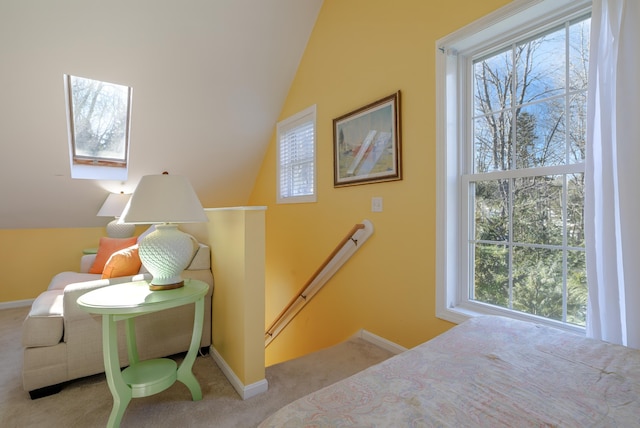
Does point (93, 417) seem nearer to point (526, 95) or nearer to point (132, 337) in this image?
point (132, 337)

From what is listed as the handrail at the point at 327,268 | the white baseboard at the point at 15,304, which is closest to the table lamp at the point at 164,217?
the handrail at the point at 327,268

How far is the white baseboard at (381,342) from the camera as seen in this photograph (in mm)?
2111

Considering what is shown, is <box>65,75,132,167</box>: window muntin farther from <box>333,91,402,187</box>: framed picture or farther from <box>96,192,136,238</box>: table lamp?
<box>333,91,402,187</box>: framed picture

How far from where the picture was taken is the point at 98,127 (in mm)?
3207

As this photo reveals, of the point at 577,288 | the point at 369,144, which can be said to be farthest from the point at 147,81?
the point at 577,288

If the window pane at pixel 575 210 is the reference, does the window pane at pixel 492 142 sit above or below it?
above

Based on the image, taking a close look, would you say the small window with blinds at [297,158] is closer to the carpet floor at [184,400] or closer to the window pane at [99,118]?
the carpet floor at [184,400]

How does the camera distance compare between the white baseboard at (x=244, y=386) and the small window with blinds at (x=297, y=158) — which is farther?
the small window with blinds at (x=297, y=158)

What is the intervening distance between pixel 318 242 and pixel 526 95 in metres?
1.96

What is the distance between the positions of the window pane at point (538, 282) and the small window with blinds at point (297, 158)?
1830mm

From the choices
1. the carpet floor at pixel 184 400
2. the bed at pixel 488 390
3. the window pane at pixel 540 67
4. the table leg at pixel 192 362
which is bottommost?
the carpet floor at pixel 184 400

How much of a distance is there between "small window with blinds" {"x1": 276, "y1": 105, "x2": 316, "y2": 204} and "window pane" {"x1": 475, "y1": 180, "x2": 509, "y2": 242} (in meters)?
1.55

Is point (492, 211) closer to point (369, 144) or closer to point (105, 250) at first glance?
point (369, 144)

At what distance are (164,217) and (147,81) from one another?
1930 mm
